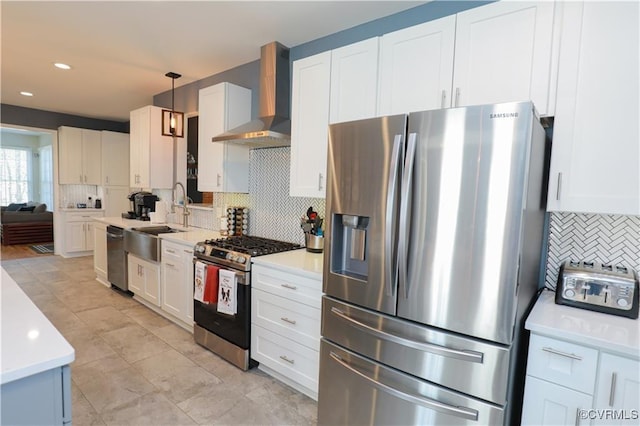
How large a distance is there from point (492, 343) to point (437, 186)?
68cm

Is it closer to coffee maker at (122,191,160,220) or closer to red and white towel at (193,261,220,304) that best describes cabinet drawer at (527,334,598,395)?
red and white towel at (193,261,220,304)

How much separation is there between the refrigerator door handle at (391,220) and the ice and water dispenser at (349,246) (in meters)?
0.22

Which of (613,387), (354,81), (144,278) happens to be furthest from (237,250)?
(613,387)

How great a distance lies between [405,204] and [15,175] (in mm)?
11754

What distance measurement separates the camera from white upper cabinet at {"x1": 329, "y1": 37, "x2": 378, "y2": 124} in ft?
7.13

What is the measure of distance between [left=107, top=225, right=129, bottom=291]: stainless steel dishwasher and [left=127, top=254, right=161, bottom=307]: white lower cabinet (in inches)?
5.0

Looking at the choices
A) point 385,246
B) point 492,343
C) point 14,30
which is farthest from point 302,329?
point 14,30

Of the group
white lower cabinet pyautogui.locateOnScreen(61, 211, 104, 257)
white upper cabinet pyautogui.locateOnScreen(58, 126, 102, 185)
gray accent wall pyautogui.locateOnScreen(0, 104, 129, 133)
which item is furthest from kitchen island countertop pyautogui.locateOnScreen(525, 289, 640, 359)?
gray accent wall pyautogui.locateOnScreen(0, 104, 129, 133)

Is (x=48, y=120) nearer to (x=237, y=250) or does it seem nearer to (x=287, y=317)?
(x=237, y=250)

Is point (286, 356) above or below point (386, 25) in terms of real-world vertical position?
below

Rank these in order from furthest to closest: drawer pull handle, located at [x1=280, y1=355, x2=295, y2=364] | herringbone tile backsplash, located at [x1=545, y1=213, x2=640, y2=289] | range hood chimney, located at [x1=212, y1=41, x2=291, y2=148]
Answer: range hood chimney, located at [x1=212, y1=41, x2=291, y2=148] → drawer pull handle, located at [x1=280, y1=355, x2=295, y2=364] → herringbone tile backsplash, located at [x1=545, y1=213, x2=640, y2=289]

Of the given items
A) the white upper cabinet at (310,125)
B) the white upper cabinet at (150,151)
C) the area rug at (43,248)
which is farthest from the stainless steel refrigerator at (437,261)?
the area rug at (43,248)

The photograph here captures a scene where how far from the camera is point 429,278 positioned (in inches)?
58.4

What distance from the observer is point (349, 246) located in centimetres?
189
